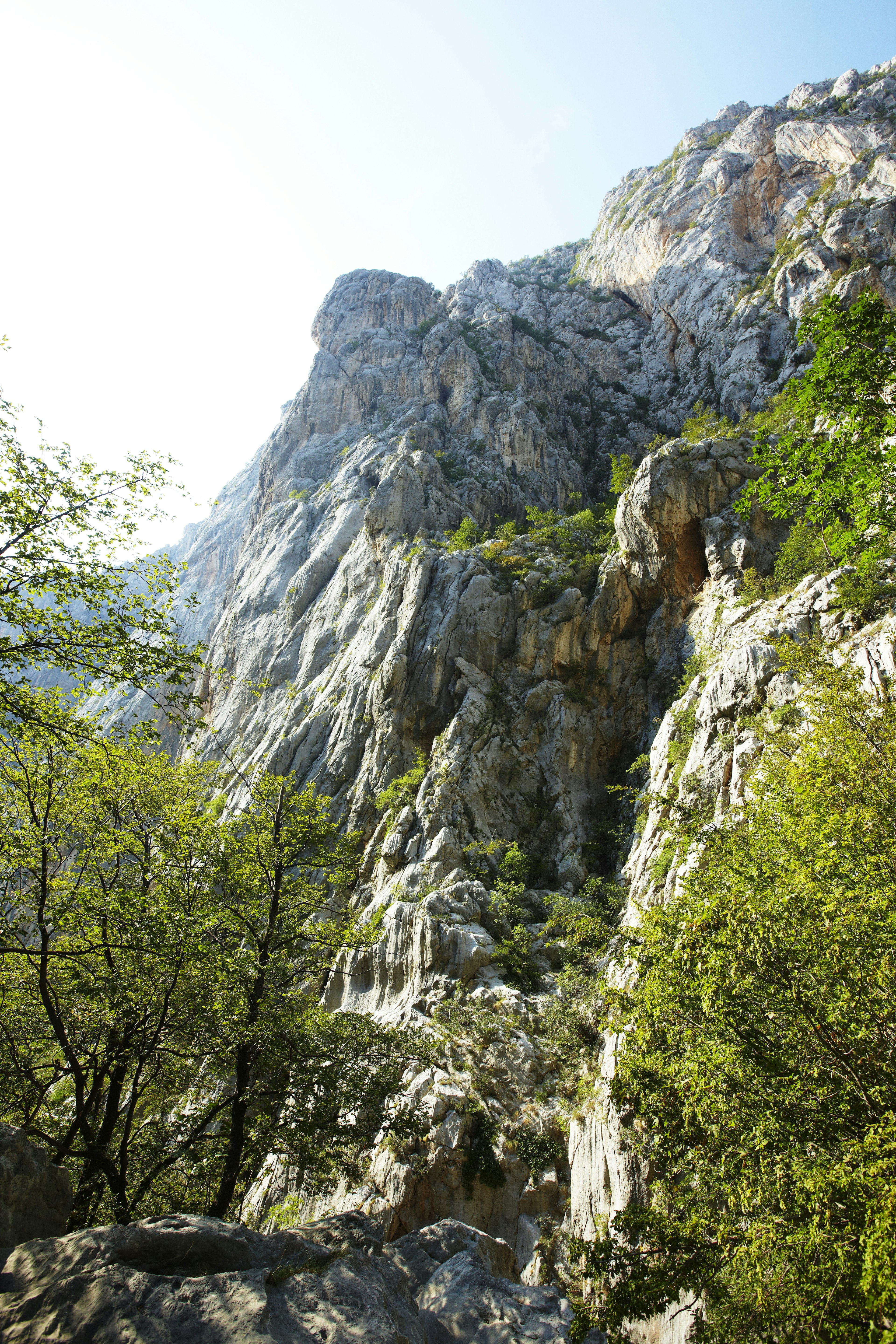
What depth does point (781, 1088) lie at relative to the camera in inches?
239

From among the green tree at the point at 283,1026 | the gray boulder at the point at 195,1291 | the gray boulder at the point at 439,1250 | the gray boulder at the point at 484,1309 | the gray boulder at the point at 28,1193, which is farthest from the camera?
the green tree at the point at 283,1026

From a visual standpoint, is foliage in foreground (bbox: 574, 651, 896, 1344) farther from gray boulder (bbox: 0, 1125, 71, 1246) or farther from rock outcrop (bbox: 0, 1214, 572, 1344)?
gray boulder (bbox: 0, 1125, 71, 1246)

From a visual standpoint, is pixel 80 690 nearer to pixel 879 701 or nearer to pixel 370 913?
pixel 879 701

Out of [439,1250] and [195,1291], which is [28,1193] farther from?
[439,1250]

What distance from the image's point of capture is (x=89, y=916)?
8430mm

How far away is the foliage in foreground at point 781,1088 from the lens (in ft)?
16.7

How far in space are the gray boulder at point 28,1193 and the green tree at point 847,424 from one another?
1141 centimetres

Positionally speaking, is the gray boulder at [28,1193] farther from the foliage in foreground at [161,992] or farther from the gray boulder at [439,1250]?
the gray boulder at [439,1250]

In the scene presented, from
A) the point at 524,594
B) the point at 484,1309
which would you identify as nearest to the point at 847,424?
the point at 484,1309

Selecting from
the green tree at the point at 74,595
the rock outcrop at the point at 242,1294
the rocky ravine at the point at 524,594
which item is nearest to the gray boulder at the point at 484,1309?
the rock outcrop at the point at 242,1294

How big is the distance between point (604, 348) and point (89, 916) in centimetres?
7361

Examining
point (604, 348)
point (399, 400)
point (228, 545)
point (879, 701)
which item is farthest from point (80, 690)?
Answer: point (228, 545)

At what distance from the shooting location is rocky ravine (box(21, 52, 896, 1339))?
15711mm

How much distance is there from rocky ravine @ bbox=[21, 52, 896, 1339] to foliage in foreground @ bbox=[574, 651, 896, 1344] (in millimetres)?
3866
